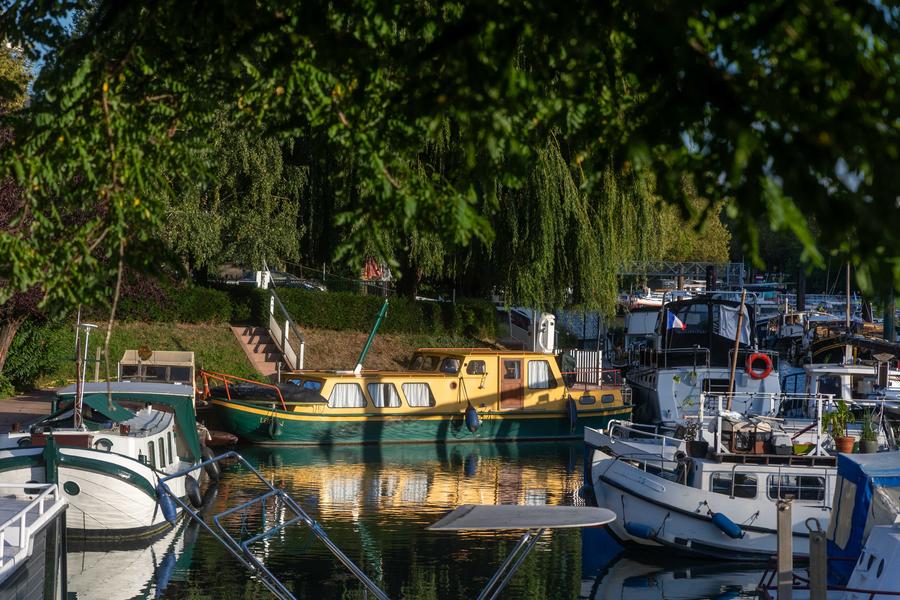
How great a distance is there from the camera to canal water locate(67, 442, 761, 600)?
15.6m

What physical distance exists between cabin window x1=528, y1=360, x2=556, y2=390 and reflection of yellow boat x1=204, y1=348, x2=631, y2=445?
3cm

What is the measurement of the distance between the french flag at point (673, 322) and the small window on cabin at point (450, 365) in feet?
23.6

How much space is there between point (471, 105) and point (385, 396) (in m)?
25.5

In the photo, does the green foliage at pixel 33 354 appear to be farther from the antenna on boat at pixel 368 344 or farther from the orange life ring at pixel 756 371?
the orange life ring at pixel 756 371

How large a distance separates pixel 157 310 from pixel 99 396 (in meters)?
16.6

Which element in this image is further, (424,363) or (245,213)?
(245,213)

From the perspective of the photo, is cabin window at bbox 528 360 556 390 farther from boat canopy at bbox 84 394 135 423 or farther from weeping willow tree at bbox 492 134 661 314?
boat canopy at bbox 84 394 135 423

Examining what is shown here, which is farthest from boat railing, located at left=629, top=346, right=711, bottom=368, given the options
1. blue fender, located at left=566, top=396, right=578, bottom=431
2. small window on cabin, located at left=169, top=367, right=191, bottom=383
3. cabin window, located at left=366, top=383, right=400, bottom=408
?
small window on cabin, located at left=169, top=367, right=191, bottom=383

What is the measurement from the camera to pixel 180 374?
2995 cm

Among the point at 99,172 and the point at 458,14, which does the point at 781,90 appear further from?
the point at 99,172

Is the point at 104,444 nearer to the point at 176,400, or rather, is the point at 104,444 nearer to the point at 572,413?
the point at 176,400

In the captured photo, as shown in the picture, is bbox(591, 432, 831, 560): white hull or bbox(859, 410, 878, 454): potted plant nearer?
bbox(591, 432, 831, 560): white hull

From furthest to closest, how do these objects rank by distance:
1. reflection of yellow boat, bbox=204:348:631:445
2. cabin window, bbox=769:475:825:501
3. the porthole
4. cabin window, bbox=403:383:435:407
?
cabin window, bbox=403:383:435:407 < reflection of yellow boat, bbox=204:348:631:445 < the porthole < cabin window, bbox=769:475:825:501

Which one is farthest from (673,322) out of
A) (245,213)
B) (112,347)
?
(112,347)
